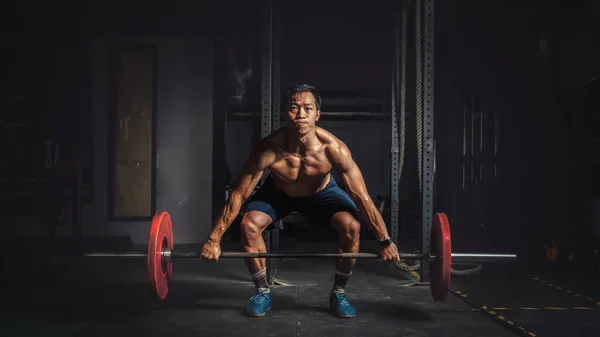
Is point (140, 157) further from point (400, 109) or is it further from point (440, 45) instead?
point (440, 45)

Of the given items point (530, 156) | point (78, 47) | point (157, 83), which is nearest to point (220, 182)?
point (157, 83)

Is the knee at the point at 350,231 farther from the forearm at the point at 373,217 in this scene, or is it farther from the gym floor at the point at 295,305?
the gym floor at the point at 295,305

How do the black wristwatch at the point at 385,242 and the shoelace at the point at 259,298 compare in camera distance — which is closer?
the black wristwatch at the point at 385,242

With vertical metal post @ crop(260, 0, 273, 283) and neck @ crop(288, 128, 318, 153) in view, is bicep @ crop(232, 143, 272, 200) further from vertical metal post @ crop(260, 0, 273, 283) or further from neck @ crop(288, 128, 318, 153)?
vertical metal post @ crop(260, 0, 273, 283)

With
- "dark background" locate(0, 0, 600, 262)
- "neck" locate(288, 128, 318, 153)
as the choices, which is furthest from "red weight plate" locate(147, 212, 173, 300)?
"dark background" locate(0, 0, 600, 262)

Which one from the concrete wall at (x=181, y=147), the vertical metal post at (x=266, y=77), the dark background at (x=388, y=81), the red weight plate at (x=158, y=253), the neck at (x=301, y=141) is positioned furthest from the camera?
the concrete wall at (x=181, y=147)

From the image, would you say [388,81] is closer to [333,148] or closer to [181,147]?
[181,147]

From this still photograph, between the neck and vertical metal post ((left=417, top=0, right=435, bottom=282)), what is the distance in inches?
44.8

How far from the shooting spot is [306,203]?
9.59 ft

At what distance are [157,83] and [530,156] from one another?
398 cm

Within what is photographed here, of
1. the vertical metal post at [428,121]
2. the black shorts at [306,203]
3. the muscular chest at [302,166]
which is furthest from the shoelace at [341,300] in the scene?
the vertical metal post at [428,121]

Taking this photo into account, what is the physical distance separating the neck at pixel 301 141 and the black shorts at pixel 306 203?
0.96ft

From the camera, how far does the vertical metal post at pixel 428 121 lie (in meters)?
3.55

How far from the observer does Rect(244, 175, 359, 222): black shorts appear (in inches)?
113
